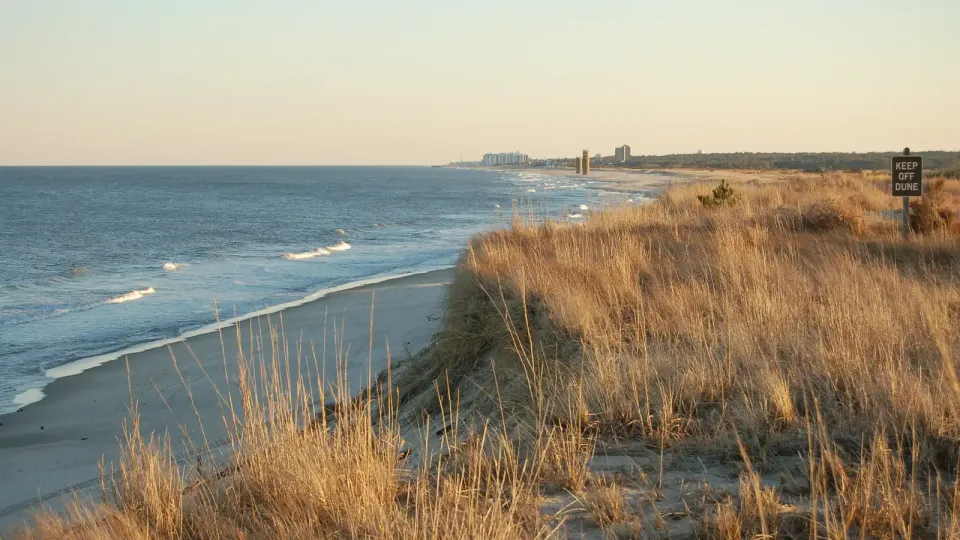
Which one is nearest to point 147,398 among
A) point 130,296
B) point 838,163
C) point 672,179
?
point 130,296

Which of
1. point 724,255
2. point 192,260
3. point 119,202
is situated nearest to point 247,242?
point 192,260

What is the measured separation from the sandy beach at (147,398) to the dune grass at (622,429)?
131 cm

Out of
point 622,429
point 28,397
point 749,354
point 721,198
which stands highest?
point 721,198

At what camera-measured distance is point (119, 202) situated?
65.1 metres

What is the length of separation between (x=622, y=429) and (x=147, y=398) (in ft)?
Result: 26.0

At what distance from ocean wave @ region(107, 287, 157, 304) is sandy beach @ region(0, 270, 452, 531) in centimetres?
537

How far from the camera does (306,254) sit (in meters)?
28.1

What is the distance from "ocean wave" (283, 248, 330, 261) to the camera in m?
27.3

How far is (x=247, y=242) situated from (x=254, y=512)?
3123 centimetres

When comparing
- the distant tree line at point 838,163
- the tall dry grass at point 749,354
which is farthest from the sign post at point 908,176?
the distant tree line at point 838,163

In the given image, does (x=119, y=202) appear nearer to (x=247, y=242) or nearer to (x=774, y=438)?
(x=247, y=242)

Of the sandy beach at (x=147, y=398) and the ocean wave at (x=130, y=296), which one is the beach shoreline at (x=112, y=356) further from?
the ocean wave at (x=130, y=296)

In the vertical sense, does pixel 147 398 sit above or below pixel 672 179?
below

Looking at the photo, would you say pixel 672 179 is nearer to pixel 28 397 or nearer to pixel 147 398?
pixel 147 398
